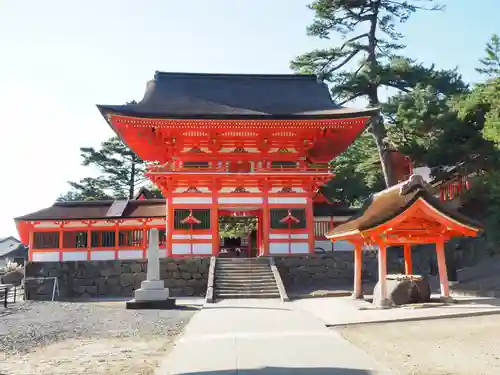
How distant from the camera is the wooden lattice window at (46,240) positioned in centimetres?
2400

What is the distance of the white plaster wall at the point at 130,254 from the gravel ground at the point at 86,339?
340 inches

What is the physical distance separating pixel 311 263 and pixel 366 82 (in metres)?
13.0

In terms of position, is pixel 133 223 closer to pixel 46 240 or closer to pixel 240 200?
pixel 46 240

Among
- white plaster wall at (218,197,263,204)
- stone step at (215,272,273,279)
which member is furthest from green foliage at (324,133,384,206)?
stone step at (215,272,273,279)

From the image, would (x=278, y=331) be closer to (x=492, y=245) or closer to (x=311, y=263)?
(x=311, y=263)

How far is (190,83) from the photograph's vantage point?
2759 cm

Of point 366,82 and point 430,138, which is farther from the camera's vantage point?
point 366,82

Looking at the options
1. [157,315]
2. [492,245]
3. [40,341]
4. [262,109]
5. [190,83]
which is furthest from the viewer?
[190,83]

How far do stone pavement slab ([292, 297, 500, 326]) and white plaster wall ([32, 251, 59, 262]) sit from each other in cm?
1409

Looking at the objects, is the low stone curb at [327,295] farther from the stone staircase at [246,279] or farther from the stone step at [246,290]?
the stone staircase at [246,279]

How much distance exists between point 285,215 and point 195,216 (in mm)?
4342

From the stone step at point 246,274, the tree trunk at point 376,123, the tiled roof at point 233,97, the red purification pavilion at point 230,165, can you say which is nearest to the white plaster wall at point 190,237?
the red purification pavilion at point 230,165

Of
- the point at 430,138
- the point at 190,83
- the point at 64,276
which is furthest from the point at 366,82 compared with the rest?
the point at 64,276

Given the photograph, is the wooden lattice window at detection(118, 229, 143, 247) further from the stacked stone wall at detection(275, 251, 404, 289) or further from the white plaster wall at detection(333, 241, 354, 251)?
the white plaster wall at detection(333, 241, 354, 251)
